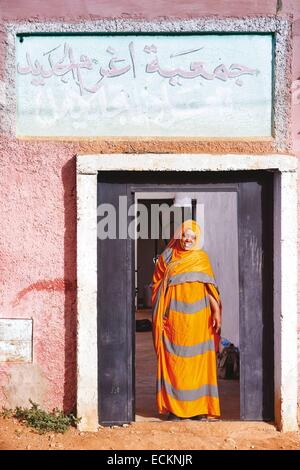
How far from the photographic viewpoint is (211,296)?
5.90 m

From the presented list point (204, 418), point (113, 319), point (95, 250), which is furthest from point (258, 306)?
point (95, 250)

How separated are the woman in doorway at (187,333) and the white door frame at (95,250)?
0.70 meters

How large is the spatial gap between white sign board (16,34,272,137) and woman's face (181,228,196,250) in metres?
0.96

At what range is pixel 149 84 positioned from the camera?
5449 millimetres

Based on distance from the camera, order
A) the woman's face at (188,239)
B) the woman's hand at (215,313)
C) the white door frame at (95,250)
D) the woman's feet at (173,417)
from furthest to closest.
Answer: the woman's face at (188,239) < the woman's hand at (215,313) < the woman's feet at (173,417) < the white door frame at (95,250)

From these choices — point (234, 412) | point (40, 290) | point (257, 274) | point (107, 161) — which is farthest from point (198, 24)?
point (234, 412)

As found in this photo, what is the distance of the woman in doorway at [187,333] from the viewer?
5754mm

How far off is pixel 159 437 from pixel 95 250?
5.29 ft

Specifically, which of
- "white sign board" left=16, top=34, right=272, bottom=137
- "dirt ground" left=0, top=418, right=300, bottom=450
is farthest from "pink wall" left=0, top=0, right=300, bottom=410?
"dirt ground" left=0, top=418, right=300, bottom=450

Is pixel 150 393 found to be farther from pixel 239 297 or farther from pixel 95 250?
pixel 95 250

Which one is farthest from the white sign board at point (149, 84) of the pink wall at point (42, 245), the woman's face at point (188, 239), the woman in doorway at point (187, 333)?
the woman in doorway at point (187, 333)

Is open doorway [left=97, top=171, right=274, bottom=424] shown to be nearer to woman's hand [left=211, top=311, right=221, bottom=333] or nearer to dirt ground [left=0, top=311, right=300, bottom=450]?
dirt ground [left=0, top=311, right=300, bottom=450]

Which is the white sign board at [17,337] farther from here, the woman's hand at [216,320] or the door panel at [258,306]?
the door panel at [258,306]

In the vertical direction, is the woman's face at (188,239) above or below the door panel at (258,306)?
above
